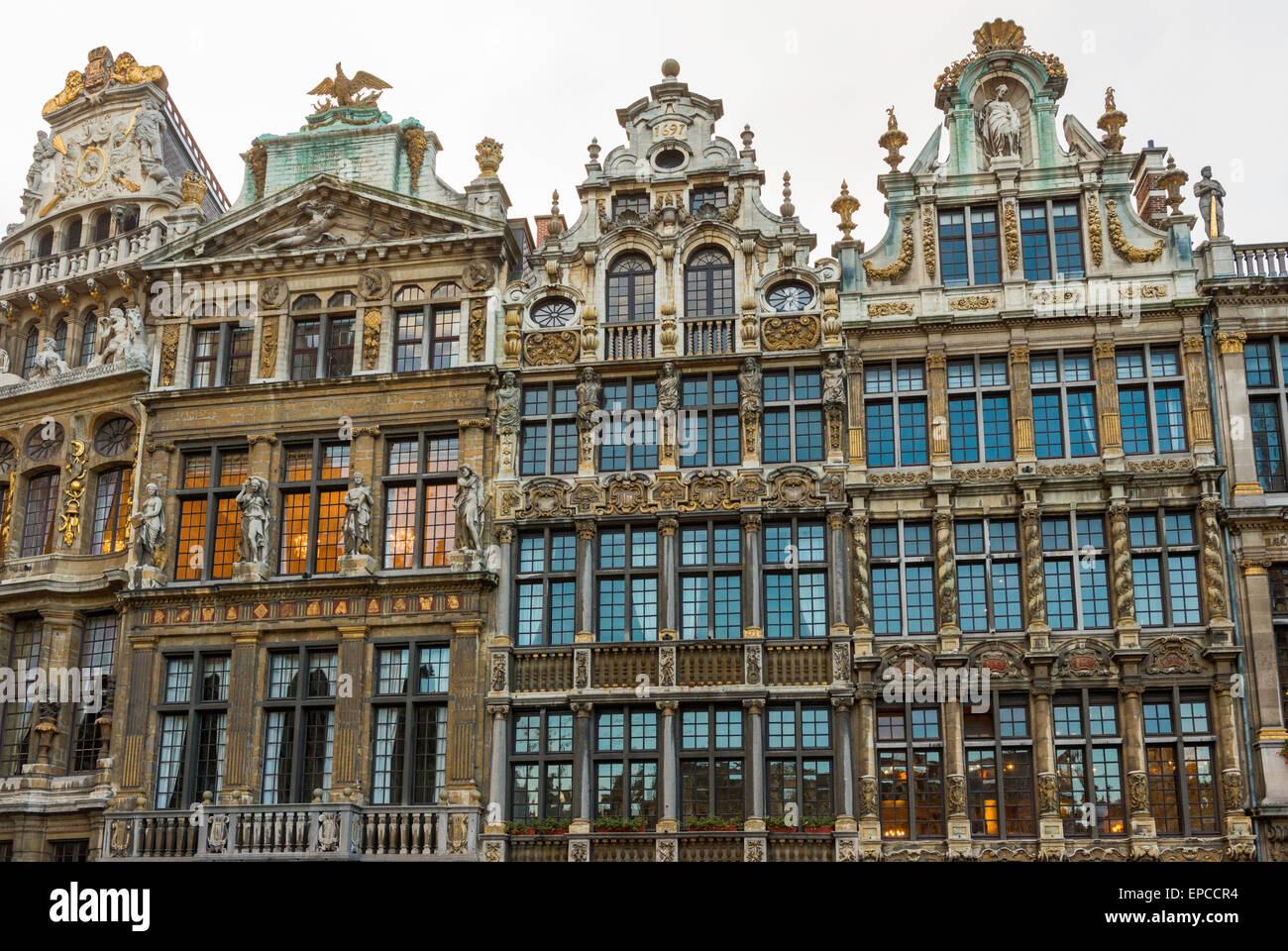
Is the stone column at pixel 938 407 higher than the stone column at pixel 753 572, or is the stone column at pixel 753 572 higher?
the stone column at pixel 938 407

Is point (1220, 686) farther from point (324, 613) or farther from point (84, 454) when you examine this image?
point (84, 454)

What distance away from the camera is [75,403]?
117ft

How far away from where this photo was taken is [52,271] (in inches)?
1459

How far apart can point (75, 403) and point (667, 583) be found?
604 inches

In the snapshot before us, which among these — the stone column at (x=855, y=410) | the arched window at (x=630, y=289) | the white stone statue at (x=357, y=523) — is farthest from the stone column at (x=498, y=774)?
the arched window at (x=630, y=289)

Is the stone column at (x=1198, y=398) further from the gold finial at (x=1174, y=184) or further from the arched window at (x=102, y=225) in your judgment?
the arched window at (x=102, y=225)

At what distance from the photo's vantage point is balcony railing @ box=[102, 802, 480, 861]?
96.1 ft

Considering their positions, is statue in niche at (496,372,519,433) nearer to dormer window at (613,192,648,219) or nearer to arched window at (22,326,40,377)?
dormer window at (613,192,648,219)

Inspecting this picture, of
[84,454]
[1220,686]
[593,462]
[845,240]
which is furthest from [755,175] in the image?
[84,454]

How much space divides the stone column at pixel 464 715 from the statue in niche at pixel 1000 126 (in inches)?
596

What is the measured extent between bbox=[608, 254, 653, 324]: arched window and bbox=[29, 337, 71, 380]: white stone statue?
527 inches

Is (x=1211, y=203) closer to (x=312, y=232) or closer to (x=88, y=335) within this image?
(x=312, y=232)

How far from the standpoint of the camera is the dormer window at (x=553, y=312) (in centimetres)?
3325

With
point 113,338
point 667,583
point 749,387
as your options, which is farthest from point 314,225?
point 667,583
